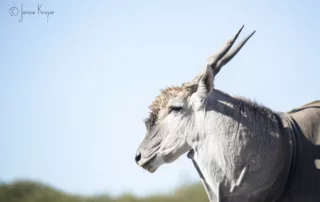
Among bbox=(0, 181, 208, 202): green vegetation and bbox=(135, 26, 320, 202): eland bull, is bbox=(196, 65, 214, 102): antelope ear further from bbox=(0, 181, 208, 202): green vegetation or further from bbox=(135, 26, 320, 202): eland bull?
bbox=(0, 181, 208, 202): green vegetation

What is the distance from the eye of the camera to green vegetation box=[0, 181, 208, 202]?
1396 cm

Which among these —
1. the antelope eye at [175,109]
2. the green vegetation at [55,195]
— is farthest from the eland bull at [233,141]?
the green vegetation at [55,195]

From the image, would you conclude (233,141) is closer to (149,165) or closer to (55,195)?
(149,165)

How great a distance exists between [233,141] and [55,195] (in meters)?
7.06

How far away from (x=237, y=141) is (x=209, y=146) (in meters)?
0.43

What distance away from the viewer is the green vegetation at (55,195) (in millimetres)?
13961

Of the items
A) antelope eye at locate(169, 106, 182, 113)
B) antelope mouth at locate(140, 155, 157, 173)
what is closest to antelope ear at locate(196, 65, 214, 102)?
antelope eye at locate(169, 106, 182, 113)

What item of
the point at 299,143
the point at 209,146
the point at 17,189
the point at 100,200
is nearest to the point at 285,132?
the point at 299,143

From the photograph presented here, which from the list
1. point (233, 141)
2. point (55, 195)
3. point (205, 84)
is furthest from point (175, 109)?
point (55, 195)

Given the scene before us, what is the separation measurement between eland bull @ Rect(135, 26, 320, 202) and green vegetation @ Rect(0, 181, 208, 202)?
446 cm

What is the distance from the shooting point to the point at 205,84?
30.3ft

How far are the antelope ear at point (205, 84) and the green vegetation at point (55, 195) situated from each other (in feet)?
16.2

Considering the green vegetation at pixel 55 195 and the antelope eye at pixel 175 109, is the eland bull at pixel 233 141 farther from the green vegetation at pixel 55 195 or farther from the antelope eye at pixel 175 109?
the green vegetation at pixel 55 195

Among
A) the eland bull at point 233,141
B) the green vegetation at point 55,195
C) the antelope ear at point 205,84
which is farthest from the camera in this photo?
the green vegetation at point 55,195
